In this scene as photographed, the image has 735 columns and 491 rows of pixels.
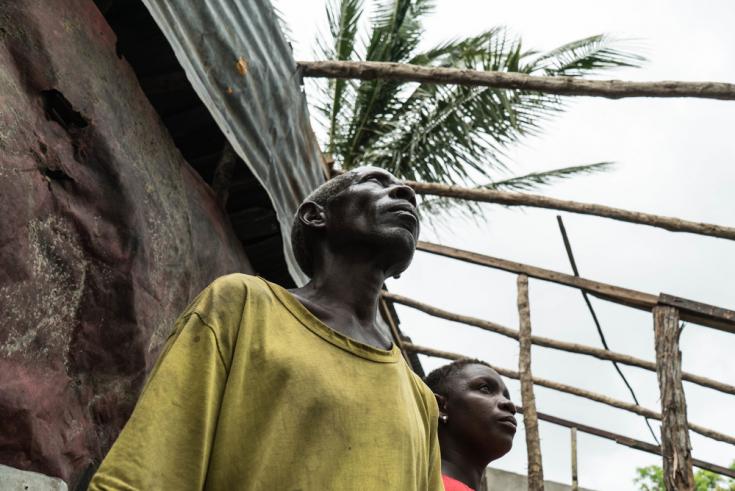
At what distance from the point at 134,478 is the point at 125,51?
96.3 inches

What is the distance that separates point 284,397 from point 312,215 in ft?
2.20

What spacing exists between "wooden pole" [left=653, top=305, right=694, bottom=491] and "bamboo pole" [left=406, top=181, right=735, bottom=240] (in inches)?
46.3

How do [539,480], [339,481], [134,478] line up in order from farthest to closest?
[539,480]
[339,481]
[134,478]

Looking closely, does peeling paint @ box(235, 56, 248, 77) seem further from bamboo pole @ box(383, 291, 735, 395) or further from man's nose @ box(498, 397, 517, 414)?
bamboo pole @ box(383, 291, 735, 395)

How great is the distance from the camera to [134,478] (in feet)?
5.61

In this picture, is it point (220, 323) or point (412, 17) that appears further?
point (412, 17)

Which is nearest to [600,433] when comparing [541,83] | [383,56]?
[383,56]

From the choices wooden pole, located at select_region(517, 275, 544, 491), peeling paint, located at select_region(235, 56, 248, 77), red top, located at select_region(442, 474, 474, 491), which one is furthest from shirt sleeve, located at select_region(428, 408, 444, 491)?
wooden pole, located at select_region(517, 275, 544, 491)

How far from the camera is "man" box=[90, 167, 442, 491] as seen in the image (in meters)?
1.82

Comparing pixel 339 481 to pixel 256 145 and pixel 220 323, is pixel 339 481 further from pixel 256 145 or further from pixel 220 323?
pixel 256 145

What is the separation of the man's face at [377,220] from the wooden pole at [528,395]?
6.05 m

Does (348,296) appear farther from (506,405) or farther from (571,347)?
(571,347)

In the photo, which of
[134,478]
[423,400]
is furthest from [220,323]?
[423,400]

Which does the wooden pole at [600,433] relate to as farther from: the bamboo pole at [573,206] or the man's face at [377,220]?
the man's face at [377,220]
